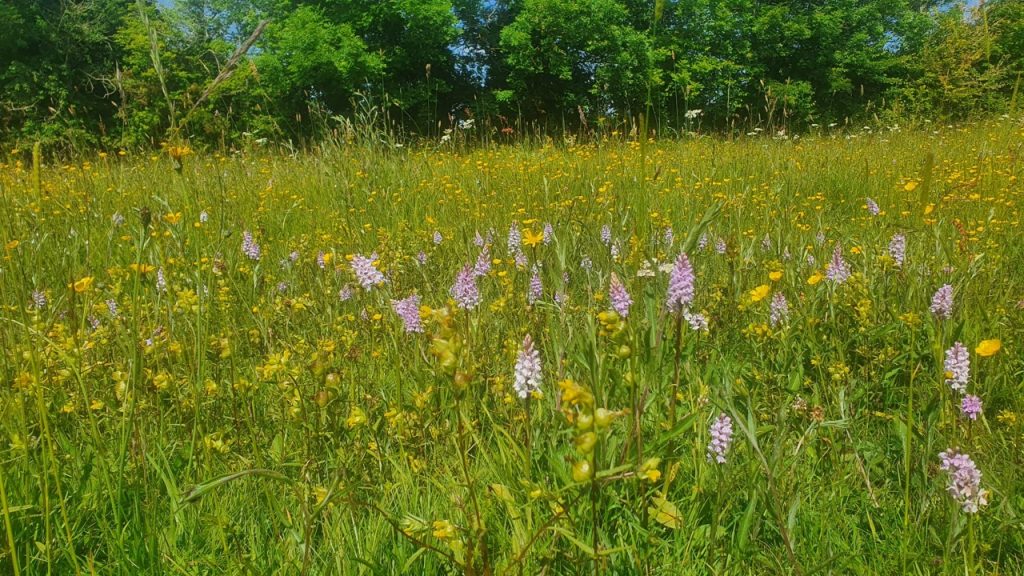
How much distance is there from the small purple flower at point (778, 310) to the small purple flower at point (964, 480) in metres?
0.81

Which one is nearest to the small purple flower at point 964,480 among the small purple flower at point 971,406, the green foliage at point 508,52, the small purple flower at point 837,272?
the small purple flower at point 971,406

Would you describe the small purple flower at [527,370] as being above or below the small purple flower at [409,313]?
above

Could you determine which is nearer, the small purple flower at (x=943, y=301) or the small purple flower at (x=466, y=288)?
the small purple flower at (x=943, y=301)

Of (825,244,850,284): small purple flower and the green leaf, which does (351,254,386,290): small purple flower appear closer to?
the green leaf

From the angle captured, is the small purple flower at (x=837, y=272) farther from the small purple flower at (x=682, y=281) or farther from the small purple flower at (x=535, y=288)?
the small purple flower at (x=682, y=281)

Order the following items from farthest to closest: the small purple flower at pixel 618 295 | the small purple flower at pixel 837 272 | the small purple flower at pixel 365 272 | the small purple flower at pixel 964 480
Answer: the small purple flower at pixel 837 272 < the small purple flower at pixel 365 272 < the small purple flower at pixel 618 295 < the small purple flower at pixel 964 480

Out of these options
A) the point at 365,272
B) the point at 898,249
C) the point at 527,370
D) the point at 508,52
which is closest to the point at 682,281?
the point at 527,370

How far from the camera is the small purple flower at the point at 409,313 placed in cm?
155

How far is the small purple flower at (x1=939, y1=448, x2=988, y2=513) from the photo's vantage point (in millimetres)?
858

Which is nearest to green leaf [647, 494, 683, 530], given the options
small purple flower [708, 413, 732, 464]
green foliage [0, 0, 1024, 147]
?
small purple flower [708, 413, 732, 464]

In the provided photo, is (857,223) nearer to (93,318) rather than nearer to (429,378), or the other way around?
(429,378)

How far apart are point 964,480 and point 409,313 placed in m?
1.19

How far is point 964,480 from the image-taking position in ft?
2.84

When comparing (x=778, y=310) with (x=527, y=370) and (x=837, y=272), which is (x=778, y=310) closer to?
(x=837, y=272)
